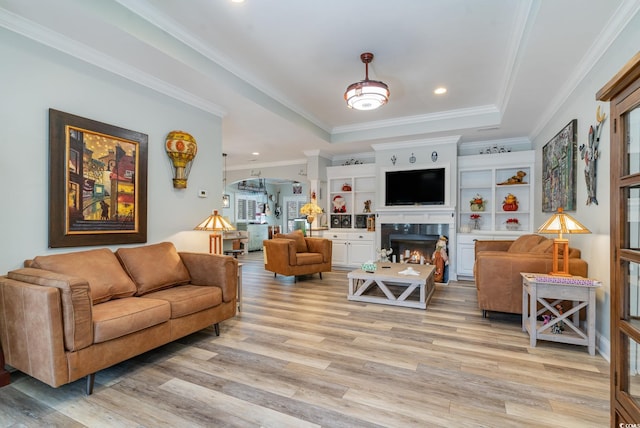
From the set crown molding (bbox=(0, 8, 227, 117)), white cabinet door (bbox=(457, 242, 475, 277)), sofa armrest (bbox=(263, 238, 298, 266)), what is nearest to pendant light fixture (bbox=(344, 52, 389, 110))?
crown molding (bbox=(0, 8, 227, 117))

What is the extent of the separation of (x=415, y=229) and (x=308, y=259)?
7.11 ft

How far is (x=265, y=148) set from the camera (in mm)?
6492

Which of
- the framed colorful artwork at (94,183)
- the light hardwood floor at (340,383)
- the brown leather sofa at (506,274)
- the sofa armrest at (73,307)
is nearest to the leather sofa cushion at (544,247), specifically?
the brown leather sofa at (506,274)

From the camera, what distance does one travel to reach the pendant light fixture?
3258 mm

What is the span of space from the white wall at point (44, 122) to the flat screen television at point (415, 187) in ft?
13.2

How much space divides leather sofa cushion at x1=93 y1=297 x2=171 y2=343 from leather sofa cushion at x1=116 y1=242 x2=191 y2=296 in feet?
0.81

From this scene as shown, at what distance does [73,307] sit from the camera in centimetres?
195

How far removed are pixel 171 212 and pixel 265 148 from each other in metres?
3.20

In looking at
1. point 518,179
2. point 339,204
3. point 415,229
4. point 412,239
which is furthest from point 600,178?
point 339,204

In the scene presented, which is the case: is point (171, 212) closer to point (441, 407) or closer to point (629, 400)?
point (441, 407)

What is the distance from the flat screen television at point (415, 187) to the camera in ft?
19.4

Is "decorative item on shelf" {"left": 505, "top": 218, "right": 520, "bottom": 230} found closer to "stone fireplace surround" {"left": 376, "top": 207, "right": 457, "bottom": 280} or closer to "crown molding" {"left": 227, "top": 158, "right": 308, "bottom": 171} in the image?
"stone fireplace surround" {"left": 376, "top": 207, "right": 457, "bottom": 280}

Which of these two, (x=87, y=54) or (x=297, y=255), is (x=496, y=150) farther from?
(x=87, y=54)

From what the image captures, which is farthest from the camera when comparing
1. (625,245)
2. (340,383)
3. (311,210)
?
(311,210)
